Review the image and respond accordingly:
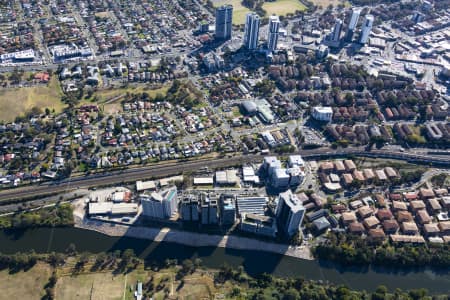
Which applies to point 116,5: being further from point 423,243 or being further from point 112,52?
point 423,243

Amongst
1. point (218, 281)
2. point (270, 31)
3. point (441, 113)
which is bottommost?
point (218, 281)

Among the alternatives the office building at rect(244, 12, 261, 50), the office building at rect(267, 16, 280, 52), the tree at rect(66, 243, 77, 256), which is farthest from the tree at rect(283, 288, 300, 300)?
the office building at rect(244, 12, 261, 50)

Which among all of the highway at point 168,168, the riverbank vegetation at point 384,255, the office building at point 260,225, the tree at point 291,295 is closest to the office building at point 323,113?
the highway at point 168,168

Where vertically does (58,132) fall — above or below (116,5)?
below

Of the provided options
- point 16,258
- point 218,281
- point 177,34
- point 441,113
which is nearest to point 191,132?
point 218,281

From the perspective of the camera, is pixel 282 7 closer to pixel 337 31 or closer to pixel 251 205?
pixel 337 31

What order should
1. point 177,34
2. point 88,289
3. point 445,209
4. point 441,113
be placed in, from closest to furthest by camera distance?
point 88,289
point 445,209
point 441,113
point 177,34

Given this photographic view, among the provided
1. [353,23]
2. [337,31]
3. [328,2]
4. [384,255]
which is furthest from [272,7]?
[384,255]
